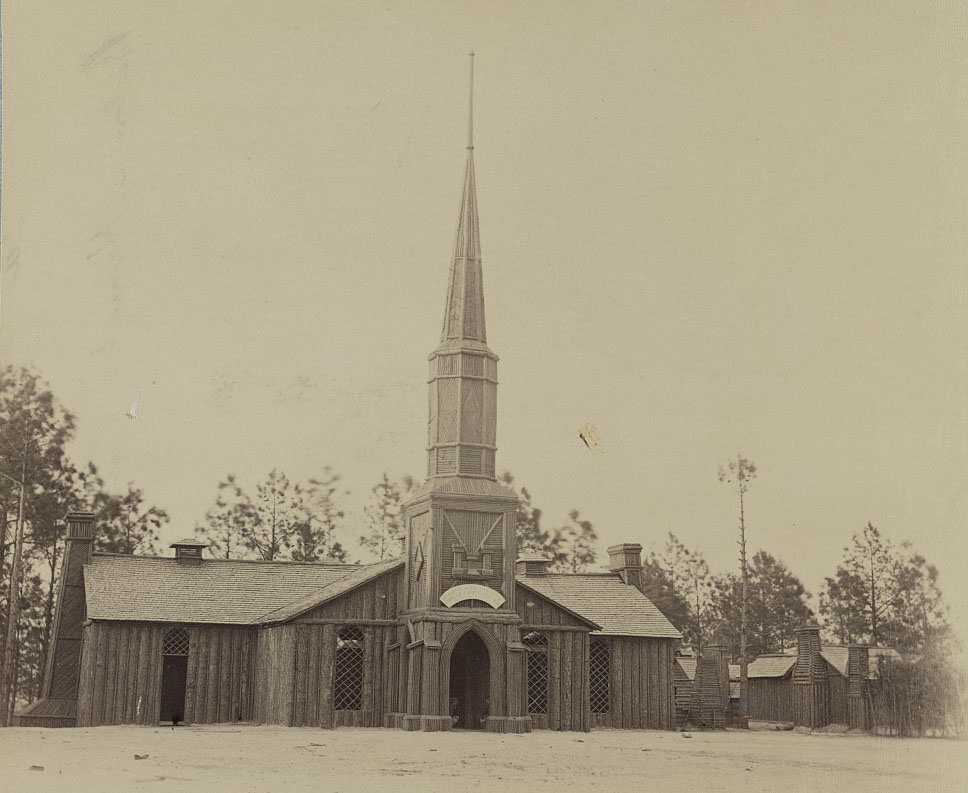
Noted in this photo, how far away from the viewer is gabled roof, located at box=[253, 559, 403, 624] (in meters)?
36.7

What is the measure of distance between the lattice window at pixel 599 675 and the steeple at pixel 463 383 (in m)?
8.40

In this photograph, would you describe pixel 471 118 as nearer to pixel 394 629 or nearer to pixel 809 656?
pixel 394 629

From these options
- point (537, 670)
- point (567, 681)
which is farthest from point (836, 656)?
point (537, 670)

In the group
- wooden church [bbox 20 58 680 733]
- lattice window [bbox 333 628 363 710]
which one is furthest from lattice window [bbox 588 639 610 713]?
lattice window [bbox 333 628 363 710]

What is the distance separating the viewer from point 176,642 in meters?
38.0

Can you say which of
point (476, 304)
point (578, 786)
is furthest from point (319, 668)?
point (578, 786)

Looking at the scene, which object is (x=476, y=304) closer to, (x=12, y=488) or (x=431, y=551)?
(x=431, y=551)

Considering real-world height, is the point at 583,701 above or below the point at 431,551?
below

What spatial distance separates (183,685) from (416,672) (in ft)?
35.6

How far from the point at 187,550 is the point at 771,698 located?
3070cm

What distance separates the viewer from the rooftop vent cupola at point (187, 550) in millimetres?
40438

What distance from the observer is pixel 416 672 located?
119 ft

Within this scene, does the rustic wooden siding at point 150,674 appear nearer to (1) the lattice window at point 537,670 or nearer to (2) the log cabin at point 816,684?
(1) the lattice window at point 537,670

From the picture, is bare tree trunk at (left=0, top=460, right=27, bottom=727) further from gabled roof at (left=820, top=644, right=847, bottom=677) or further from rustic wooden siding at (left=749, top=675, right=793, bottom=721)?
rustic wooden siding at (left=749, top=675, right=793, bottom=721)
